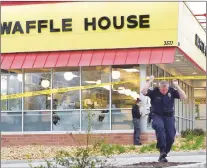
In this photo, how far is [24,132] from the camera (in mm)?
24500

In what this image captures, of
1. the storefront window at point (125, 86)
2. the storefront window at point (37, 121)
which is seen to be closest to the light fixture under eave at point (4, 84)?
the storefront window at point (37, 121)

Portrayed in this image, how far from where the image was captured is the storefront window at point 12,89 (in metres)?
25.0

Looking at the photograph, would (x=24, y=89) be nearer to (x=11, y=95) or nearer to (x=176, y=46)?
(x=11, y=95)

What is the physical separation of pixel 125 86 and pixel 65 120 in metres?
2.51

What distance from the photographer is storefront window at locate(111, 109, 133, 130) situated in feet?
78.6

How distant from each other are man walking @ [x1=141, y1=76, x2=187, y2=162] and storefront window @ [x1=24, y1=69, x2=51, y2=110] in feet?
41.7

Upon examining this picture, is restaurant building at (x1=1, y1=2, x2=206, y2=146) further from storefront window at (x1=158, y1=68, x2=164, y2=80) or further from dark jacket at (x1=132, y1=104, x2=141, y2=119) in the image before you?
storefront window at (x1=158, y1=68, x2=164, y2=80)

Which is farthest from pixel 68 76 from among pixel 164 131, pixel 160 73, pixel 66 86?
pixel 164 131

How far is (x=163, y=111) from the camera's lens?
12367 mm

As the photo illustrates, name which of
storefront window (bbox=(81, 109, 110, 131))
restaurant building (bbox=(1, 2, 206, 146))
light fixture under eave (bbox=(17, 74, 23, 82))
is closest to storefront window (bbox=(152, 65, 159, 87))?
restaurant building (bbox=(1, 2, 206, 146))

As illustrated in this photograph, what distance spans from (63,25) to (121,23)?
2.14 meters

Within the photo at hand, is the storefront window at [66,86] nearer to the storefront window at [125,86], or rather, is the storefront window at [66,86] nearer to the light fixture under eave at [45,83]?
the light fixture under eave at [45,83]

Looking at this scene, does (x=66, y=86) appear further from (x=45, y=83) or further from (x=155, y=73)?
(x=155, y=73)

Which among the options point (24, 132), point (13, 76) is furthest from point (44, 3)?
point (24, 132)
